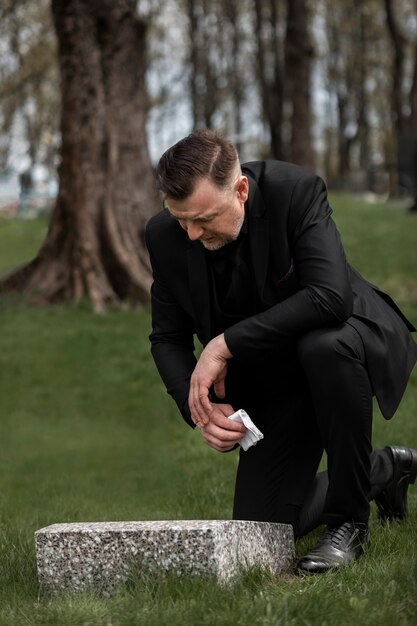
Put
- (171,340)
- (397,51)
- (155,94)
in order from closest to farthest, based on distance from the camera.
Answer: (171,340)
(397,51)
(155,94)

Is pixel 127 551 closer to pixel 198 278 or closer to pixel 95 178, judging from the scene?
pixel 198 278

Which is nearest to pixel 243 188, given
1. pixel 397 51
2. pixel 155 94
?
pixel 397 51

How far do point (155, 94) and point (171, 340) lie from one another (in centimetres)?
4467

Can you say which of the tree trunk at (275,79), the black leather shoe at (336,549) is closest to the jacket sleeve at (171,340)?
the black leather shoe at (336,549)

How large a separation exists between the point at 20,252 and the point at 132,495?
1356 cm

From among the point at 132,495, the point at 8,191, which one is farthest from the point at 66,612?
the point at 8,191

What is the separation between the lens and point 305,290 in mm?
4312

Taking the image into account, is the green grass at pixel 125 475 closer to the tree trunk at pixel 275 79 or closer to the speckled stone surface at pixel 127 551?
the speckled stone surface at pixel 127 551

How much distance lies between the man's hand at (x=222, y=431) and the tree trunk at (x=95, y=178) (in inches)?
301

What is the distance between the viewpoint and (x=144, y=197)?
42.1ft

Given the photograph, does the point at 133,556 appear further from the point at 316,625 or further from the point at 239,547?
the point at 316,625

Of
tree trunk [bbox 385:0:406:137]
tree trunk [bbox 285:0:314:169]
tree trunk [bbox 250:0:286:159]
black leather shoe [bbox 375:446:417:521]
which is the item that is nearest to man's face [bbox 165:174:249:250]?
black leather shoe [bbox 375:446:417:521]

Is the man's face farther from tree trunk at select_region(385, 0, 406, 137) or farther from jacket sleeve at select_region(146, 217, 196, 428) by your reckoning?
tree trunk at select_region(385, 0, 406, 137)

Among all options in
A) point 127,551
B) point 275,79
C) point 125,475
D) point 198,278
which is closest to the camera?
point 127,551
